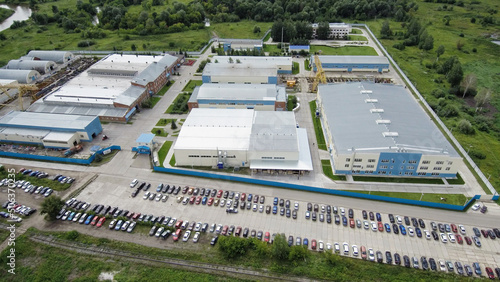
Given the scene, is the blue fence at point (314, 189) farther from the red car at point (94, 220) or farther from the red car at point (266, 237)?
the red car at point (94, 220)

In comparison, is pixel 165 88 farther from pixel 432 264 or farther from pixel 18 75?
pixel 432 264

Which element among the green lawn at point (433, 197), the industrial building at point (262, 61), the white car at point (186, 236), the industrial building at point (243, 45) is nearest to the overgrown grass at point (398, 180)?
the green lawn at point (433, 197)

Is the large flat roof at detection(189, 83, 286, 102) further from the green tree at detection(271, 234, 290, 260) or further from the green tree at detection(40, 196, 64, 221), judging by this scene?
the green tree at detection(271, 234, 290, 260)

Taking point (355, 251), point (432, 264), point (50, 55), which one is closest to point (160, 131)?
point (355, 251)

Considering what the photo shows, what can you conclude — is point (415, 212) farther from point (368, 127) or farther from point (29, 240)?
point (29, 240)

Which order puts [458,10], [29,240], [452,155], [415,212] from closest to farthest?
[29,240] < [415,212] < [452,155] < [458,10]

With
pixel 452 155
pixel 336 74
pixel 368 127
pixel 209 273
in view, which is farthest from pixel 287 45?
pixel 209 273
